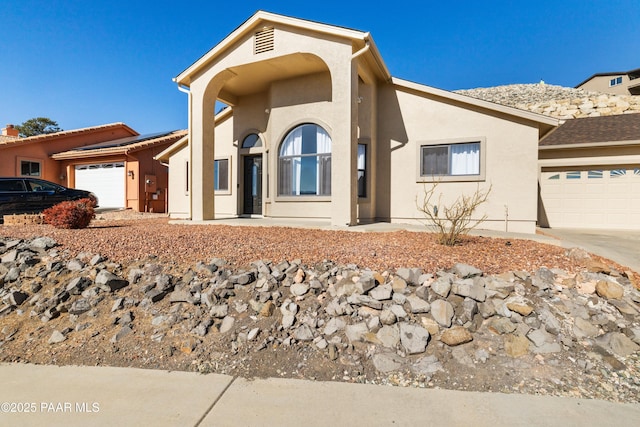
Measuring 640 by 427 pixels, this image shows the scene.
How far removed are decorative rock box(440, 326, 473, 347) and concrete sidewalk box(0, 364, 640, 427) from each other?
563 millimetres

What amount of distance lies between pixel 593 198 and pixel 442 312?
34.0ft

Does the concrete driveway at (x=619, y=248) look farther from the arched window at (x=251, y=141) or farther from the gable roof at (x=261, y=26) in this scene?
the arched window at (x=251, y=141)

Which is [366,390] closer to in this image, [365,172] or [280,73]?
[365,172]

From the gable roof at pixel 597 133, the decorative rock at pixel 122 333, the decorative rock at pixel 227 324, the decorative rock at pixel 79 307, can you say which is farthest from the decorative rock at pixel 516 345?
the gable roof at pixel 597 133

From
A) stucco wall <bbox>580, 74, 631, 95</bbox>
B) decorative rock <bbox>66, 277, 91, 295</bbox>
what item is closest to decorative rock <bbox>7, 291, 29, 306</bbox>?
decorative rock <bbox>66, 277, 91, 295</bbox>

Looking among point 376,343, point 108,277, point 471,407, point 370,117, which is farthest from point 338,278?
point 370,117

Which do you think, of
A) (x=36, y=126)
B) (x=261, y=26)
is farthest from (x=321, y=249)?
(x=36, y=126)

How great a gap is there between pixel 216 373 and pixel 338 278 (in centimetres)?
176

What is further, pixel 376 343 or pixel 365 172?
pixel 365 172

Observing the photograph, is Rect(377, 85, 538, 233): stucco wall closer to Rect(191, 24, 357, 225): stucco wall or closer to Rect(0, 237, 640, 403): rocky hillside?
Rect(191, 24, 357, 225): stucco wall

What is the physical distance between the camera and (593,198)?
10.1m

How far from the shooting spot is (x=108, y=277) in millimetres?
4000

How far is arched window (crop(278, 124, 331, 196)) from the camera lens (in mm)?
9039

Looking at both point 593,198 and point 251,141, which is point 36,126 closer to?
point 251,141
